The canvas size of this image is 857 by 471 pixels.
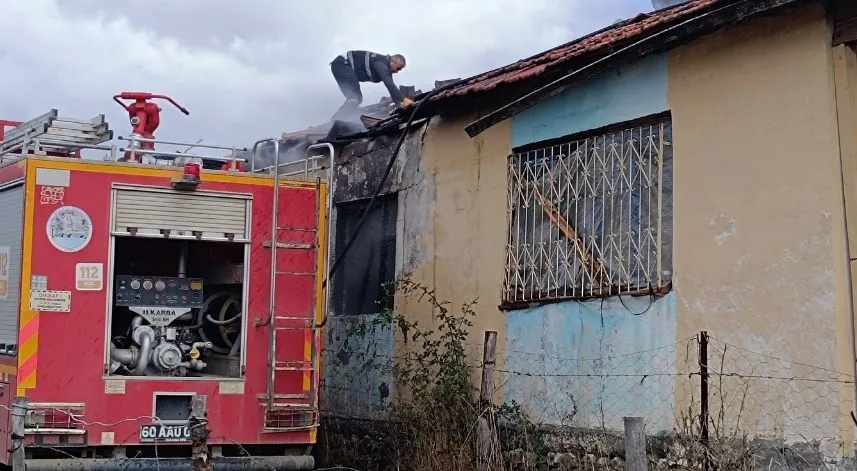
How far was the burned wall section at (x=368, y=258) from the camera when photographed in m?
11.7

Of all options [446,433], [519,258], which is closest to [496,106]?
[519,258]

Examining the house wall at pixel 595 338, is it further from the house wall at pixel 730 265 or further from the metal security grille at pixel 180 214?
the metal security grille at pixel 180 214

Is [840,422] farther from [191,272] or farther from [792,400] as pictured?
[191,272]

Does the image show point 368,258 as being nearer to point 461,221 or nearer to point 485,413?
point 461,221

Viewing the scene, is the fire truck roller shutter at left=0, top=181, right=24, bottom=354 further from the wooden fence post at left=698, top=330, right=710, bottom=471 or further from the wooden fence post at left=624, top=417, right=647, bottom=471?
the wooden fence post at left=698, top=330, right=710, bottom=471

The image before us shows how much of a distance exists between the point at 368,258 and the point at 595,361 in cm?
438

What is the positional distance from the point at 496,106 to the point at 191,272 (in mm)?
3360

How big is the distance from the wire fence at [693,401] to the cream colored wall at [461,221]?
0.57m

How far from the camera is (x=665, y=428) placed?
804 cm

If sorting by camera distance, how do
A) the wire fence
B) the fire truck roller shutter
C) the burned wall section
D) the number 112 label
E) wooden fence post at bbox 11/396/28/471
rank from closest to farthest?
the wire fence
wooden fence post at bbox 11/396/28/471
the fire truck roller shutter
the number 112 label
the burned wall section

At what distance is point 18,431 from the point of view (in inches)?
308

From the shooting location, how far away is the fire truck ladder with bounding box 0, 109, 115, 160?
8789 millimetres

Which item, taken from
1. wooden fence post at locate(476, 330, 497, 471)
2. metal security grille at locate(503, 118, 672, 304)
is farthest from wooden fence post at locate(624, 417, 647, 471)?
wooden fence post at locate(476, 330, 497, 471)

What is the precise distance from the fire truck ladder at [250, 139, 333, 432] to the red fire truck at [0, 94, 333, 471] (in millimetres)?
12
